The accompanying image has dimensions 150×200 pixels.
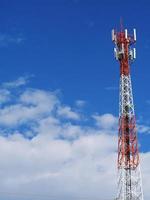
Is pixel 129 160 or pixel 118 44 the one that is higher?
pixel 118 44

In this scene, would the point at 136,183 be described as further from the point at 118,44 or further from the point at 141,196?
the point at 118,44

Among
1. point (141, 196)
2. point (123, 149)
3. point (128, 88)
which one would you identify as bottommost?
point (141, 196)

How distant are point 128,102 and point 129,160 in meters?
7.13

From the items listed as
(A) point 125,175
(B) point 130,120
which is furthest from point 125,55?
(A) point 125,175

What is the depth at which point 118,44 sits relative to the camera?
96688 millimetres

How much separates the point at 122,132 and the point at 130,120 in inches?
73.2

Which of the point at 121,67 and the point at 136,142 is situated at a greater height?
the point at 121,67

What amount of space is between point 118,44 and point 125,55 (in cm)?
176

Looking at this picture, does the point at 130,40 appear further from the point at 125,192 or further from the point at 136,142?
the point at 125,192

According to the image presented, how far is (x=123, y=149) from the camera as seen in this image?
94250mm

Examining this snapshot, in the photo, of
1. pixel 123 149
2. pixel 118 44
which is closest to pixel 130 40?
pixel 118 44

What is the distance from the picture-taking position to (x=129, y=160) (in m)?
94.1

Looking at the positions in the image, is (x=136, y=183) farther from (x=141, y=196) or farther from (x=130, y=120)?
(x=130, y=120)

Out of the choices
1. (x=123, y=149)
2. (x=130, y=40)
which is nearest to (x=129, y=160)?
(x=123, y=149)
